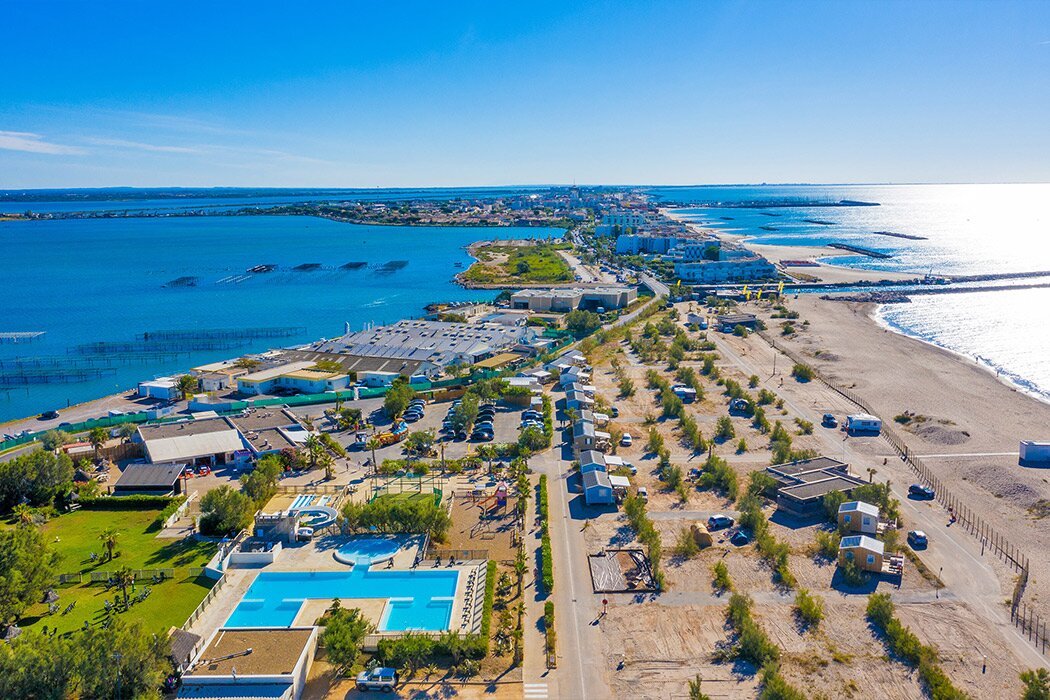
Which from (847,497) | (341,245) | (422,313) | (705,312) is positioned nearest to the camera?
(847,497)

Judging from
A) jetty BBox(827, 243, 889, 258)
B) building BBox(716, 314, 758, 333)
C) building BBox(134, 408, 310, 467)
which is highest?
building BBox(134, 408, 310, 467)

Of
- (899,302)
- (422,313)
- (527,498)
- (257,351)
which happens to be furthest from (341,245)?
(527,498)

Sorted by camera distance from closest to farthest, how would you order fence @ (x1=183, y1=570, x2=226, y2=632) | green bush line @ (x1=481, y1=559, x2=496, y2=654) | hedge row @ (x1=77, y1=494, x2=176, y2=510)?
green bush line @ (x1=481, y1=559, x2=496, y2=654)
fence @ (x1=183, y1=570, x2=226, y2=632)
hedge row @ (x1=77, y1=494, x2=176, y2=510)

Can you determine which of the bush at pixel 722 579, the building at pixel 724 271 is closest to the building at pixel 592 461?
the bush at pixel 722 579

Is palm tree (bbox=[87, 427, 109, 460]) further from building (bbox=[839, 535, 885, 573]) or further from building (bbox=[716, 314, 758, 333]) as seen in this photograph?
building (bbox=[716, 314, 758, 333])

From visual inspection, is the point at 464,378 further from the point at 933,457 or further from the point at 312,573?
the point at 933,457

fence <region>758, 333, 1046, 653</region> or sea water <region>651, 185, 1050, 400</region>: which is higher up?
fence <region>758, 333, 1046, 653</region>

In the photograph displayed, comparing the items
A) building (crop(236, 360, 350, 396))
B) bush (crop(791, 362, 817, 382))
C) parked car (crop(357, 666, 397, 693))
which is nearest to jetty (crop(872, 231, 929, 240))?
bush (crop(791, 362, 817, 382))
